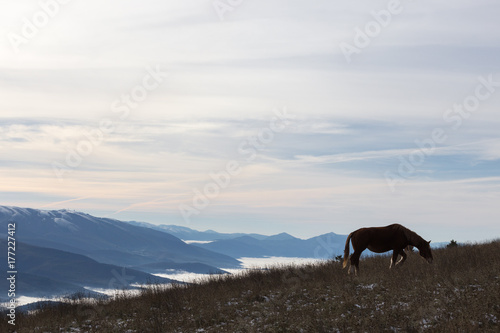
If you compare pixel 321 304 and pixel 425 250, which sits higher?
pixel 425 250

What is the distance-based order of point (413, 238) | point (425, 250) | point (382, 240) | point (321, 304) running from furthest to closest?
point (425, 250) < point (413, 238) < point (382, 240) < point (321, 304)

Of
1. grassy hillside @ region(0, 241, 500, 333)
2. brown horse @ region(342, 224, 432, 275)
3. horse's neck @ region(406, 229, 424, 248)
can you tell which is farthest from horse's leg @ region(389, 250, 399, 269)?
horse's neck @ region(406, 229, 424, 248)

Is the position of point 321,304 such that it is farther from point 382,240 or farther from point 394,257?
point 394,257

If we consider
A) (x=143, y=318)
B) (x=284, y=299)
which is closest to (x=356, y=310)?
(x=284, y=299)

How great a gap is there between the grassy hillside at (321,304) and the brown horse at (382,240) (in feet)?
2.39

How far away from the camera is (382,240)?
19266 mm

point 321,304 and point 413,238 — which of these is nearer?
point 321,304

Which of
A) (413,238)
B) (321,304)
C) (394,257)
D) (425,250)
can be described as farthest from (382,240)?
(321,304)

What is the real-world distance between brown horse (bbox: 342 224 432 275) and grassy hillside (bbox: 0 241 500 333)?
73 centimetres

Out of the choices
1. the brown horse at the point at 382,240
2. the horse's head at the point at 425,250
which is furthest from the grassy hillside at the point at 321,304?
the brown horse at the point at 382,240

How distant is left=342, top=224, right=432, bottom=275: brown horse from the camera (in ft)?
63.1

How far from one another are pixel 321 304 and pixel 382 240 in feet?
16.4

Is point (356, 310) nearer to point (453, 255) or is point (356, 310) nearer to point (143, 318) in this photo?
point (143, 318)

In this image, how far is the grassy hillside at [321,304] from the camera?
13.1m
